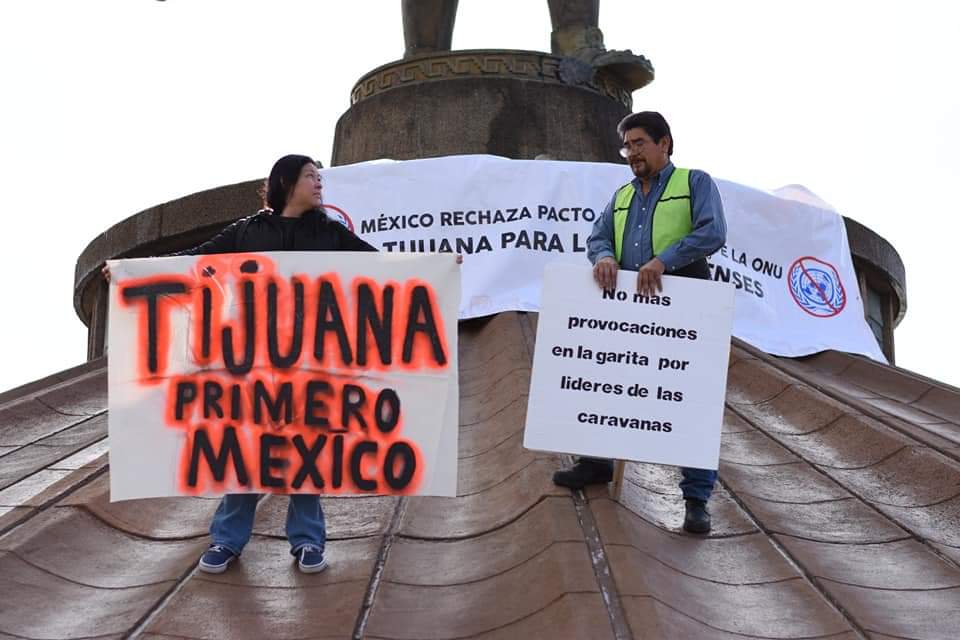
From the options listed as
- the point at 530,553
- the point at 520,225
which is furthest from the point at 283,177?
the point at 520,225

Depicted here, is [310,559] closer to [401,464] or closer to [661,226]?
[401,464]

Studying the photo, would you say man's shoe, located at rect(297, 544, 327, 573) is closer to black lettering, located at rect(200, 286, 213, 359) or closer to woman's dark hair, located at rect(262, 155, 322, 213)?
black lettering, located at rect(200, 286, 213, 359)

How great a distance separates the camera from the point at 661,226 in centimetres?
546

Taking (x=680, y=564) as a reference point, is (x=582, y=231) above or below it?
above

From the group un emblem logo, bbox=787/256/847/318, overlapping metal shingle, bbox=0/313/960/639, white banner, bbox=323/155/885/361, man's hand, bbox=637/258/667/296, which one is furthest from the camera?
un emblem logo, bbox=787/256/847/318

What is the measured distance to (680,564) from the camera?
502cm

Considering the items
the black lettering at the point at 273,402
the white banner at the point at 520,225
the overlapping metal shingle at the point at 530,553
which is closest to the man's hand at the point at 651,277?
the overlapping metal shingle at the point at 530,553

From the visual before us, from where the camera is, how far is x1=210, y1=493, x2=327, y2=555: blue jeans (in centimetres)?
493

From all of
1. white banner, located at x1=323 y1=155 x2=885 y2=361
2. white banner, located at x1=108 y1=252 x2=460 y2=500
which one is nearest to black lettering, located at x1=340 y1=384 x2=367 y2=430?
white banner, located at x1=108 y1=252 x2=460 y2=500

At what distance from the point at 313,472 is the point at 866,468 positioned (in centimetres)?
286

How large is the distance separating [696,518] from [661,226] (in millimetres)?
1074

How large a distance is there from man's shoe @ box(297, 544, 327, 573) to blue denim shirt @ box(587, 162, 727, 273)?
148 cm

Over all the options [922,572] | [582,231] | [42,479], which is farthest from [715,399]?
[582,231]

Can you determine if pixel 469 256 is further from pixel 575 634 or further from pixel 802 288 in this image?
pixel 575 634
